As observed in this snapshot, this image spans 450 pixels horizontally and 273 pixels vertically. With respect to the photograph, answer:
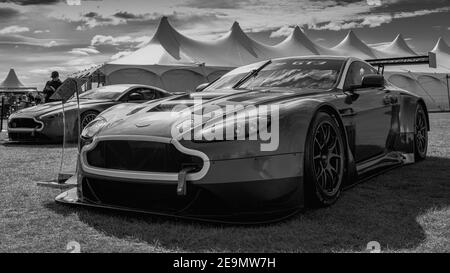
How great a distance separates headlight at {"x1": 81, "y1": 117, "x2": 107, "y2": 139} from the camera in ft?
11.7

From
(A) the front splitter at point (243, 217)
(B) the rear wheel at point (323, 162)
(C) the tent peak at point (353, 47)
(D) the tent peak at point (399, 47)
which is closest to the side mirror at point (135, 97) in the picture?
(B) the rear wheel at point (323, 162)

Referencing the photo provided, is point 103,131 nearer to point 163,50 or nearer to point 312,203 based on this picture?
point 312,203

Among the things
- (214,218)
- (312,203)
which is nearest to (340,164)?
(312,203)

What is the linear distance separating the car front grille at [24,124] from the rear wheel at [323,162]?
6.61 metres

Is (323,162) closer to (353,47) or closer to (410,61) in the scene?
(410,61)

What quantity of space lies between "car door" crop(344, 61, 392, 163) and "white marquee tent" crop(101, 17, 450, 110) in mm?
14376

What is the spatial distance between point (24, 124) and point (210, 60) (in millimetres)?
12084

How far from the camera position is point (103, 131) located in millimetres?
3383

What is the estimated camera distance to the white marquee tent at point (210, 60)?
61.1 feet

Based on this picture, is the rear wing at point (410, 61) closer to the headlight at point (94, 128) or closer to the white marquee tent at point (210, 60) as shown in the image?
the headlight at point (94, 128)

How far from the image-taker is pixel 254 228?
292 centimetres

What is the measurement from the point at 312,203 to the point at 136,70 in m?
15.9

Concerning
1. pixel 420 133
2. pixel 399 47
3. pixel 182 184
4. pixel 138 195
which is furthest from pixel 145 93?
pixel 399 47

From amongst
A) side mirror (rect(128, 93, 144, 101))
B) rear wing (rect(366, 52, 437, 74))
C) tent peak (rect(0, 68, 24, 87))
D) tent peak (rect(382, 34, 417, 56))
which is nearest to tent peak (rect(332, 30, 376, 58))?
tent peak (rect(382, 34, 417, 56))
